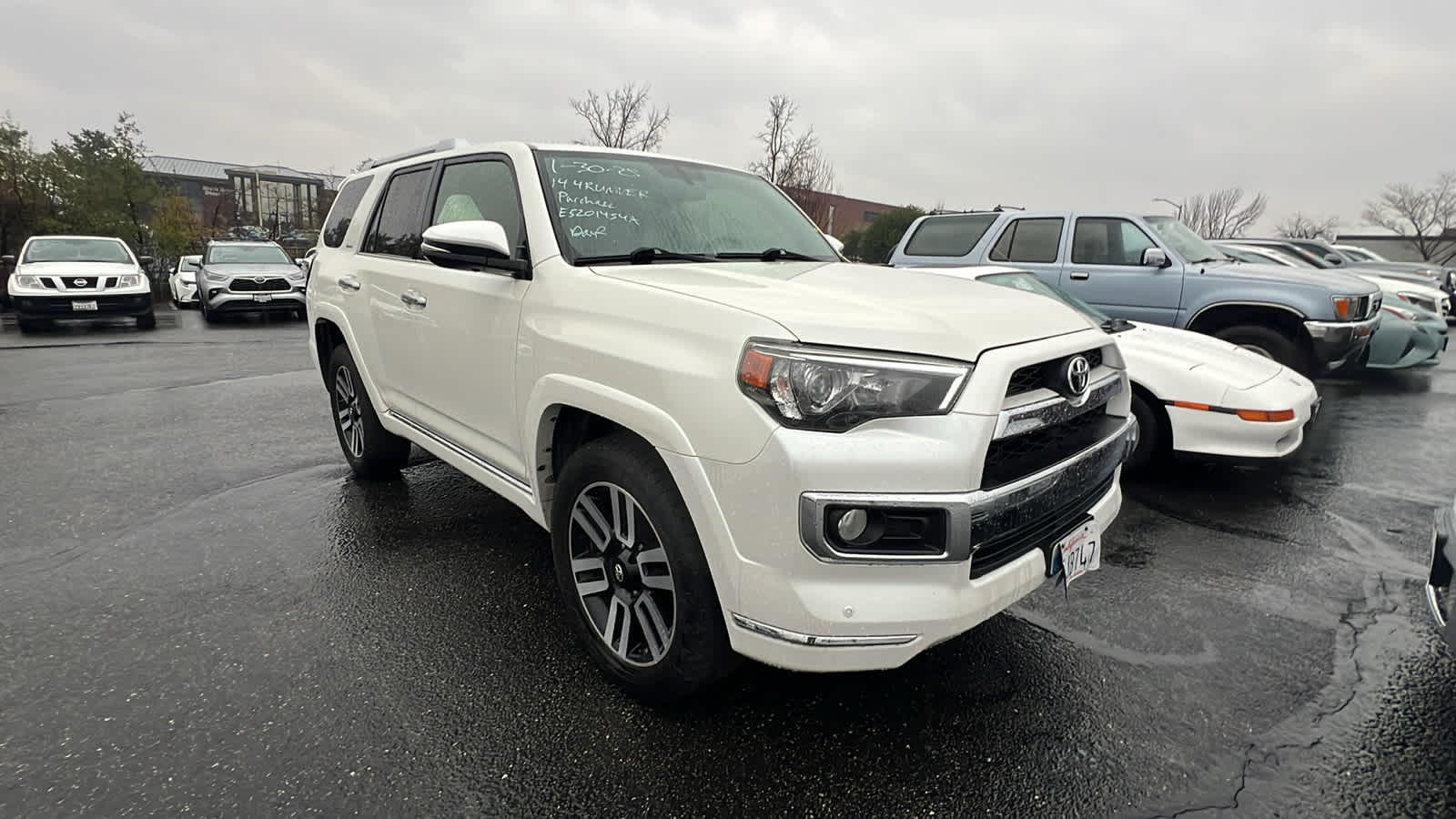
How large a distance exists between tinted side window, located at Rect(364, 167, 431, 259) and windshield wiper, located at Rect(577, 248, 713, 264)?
1.34 meters

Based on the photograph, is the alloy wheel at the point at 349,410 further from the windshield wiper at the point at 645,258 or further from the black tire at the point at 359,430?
the windshield wiper at the point at 645,258

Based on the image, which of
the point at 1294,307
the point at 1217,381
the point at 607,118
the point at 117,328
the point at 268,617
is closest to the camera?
the point at 268,617

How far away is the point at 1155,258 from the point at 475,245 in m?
7.00

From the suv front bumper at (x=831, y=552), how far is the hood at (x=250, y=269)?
1551 cm

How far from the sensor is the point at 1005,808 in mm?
2012

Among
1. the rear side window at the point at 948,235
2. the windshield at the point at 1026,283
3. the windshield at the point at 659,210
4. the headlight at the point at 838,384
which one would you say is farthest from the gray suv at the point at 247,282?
the headlight at the point at 838,384

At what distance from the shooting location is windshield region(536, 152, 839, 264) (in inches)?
111

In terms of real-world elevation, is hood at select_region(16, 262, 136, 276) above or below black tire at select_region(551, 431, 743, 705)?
above

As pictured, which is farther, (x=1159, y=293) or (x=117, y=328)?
(x=117, y=328)

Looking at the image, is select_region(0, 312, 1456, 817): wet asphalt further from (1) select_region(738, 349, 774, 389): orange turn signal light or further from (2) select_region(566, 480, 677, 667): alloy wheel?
(1) select_region(738, 349, 774, 389): orange turn signal light

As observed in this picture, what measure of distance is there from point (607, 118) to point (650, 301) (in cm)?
2316

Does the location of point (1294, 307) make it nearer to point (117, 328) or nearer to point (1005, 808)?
point (1005, 808)

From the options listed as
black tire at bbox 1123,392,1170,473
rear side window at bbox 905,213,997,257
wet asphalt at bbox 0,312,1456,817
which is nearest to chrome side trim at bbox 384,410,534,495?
wet asphalt at bbox 0,312,1456,817

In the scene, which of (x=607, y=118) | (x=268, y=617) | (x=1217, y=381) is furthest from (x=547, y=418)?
(x=607, y=118)
